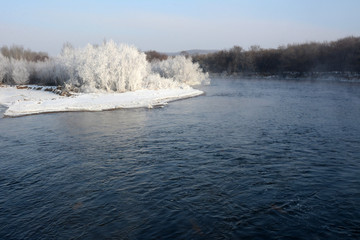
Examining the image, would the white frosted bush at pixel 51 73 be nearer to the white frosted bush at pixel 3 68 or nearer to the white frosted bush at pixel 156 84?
the white frosted bush at pixel 3 68

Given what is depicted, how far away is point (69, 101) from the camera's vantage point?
30.0m

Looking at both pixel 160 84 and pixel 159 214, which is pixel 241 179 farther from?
pixel 160 84

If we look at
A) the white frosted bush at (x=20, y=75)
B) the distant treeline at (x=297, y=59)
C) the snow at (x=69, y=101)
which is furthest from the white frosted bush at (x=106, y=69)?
the distant treeline at (x=297, y=59)

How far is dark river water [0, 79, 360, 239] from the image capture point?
742 centimetres

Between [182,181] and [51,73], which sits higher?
[51,73]

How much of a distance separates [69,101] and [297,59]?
67308 mm

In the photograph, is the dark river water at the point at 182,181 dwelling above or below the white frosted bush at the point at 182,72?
below

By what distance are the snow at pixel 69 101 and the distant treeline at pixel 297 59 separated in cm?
4885

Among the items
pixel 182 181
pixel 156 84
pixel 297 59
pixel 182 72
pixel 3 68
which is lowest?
pixel 182 181

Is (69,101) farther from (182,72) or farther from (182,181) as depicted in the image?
(182,72)

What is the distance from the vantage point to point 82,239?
22.7ft

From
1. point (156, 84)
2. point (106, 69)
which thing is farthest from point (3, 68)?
point (156, 84)

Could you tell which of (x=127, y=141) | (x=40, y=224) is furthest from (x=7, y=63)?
(x=40, y=224)

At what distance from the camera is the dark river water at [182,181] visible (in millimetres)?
7422
